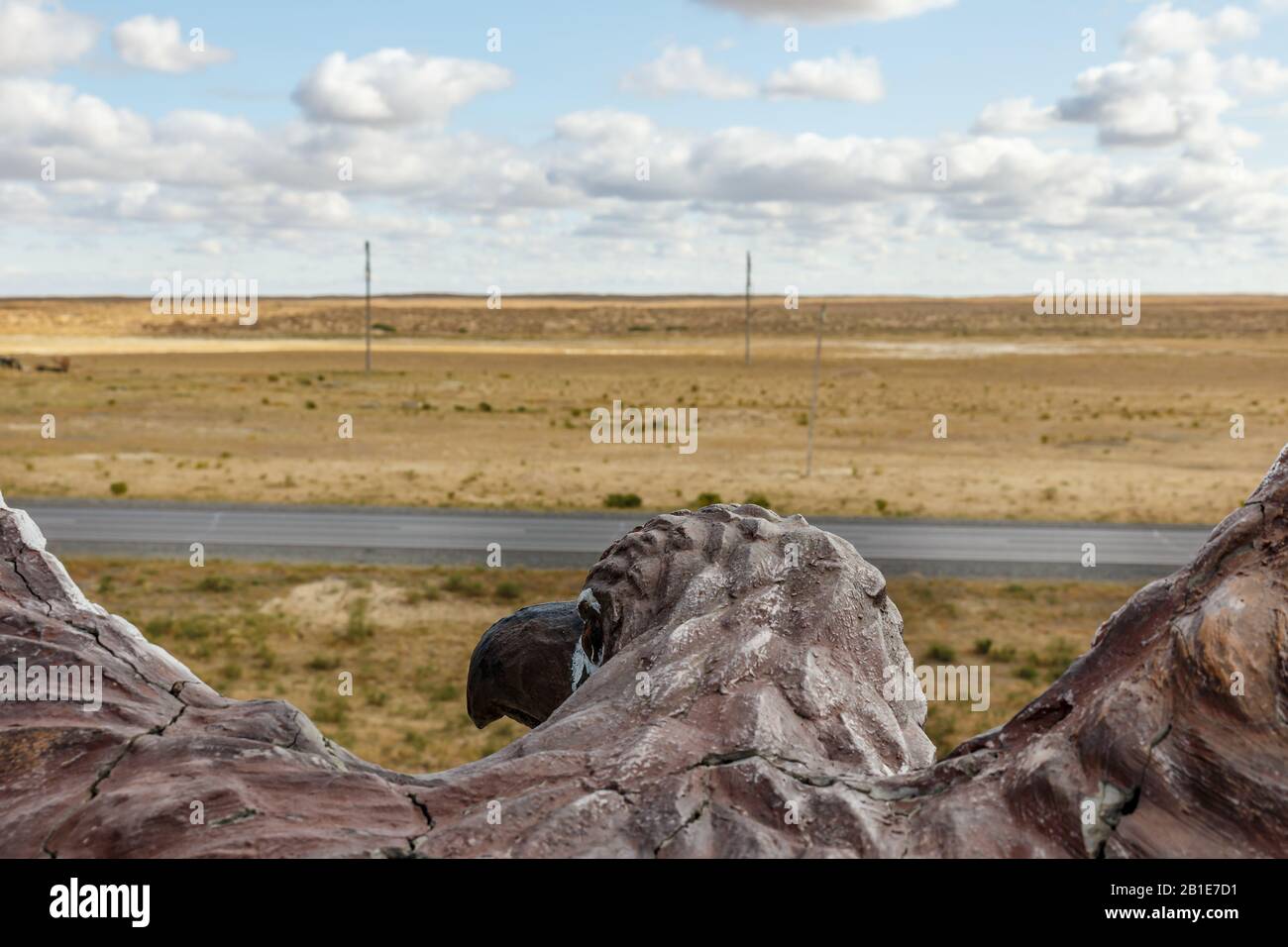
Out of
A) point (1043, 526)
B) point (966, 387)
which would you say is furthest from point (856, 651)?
point (966, 387)

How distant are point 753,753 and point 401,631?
1890 centimetres

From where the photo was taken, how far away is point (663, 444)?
49031 millimetres

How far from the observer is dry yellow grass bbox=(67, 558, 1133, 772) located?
1738 centimetres

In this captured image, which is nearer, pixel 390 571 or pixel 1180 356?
pixel 390 571

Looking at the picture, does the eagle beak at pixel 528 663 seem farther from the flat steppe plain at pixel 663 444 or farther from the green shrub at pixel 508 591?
the flat steppe plain at pixel 663 444

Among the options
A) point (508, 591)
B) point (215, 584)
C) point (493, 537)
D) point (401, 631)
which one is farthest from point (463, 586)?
point (493, 537)

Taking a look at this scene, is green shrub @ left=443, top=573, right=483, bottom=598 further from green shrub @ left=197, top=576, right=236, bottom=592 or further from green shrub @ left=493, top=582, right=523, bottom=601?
green shrub @ left=197, top=576, right=236, bottom=592

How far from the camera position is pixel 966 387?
7956 centimetres

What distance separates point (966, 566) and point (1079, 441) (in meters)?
27.3

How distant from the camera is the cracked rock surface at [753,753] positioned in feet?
8.75

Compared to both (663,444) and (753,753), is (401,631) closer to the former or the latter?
(753,753)

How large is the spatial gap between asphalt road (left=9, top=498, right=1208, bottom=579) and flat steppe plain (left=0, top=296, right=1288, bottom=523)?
244cm

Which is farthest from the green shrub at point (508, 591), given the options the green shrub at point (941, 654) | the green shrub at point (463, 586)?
the green shrub at point (941, 654)
